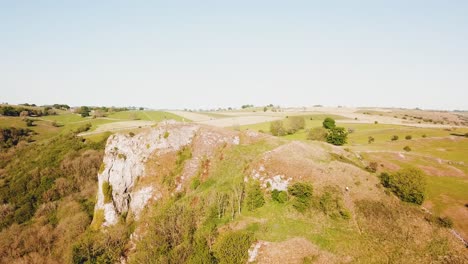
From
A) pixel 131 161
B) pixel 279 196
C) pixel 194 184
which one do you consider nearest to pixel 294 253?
pixel 279 196

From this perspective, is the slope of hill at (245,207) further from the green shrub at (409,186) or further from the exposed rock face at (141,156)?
the green shrub at (409,186)

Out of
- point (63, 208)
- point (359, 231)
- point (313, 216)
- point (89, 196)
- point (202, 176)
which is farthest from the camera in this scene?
point (89, 196)

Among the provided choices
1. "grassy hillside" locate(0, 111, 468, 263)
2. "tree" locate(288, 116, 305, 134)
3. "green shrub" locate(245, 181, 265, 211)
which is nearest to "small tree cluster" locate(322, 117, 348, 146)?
"grassy hillside" locate(0, 111, 468, 263)

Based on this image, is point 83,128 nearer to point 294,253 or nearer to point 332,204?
point 332,204

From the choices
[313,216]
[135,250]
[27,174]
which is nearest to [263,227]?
Answer: [313,216]

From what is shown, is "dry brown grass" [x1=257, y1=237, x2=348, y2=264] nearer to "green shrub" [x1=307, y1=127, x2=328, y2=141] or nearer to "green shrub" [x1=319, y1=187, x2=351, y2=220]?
"green shrub" [x1=319, y1=187, x2=351, y2=220]

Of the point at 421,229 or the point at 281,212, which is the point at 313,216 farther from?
the point at 421,229
